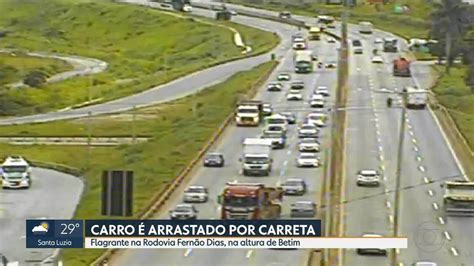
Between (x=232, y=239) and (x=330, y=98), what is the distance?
21152 millimetres

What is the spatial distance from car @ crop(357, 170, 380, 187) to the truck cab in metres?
5.90

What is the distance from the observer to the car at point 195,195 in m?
18.2

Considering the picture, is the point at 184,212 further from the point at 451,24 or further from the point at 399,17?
the point at 399,17

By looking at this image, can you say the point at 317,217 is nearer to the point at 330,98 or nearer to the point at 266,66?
the point at 330,98

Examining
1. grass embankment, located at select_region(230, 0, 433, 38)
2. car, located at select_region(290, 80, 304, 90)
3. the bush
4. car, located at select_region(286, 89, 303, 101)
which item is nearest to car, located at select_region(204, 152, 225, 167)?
car, located at select_region(286, 89, 303, 101)

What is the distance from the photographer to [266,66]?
151 ft

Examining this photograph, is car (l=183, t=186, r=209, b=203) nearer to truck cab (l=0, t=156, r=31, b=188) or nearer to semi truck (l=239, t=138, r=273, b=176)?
semi truck (l=239, t=138, r=273, b=176)

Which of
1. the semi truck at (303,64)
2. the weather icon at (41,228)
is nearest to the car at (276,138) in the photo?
the weather icon at (41,228)

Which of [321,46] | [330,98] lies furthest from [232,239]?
[321,46]

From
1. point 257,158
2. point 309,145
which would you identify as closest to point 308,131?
point 309,145

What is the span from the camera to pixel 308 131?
2594 centimetres

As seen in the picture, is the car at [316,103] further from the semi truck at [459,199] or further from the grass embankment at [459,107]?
the semi truck at [459,199]

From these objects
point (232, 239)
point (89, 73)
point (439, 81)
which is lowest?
point (89, 73)

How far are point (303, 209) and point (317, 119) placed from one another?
460 inches
